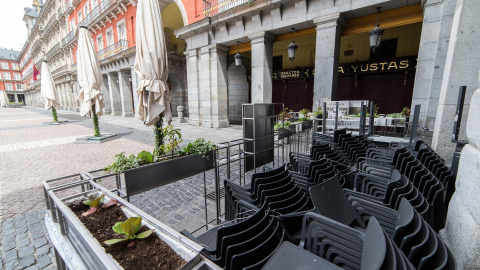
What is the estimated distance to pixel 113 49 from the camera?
21.3 metres

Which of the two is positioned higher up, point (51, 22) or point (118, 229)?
point (51, 22)

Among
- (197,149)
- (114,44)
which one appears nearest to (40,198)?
(197,149)

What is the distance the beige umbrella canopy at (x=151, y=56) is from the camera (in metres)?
5.21

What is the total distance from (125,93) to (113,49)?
14.7 ft

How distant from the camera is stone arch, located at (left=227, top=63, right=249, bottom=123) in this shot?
16812 mm

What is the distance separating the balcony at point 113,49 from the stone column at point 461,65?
22.3 meters

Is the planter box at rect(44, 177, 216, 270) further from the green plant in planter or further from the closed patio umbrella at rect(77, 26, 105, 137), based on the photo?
the closed patio umbrella at rect(77, 26, 105, 137)

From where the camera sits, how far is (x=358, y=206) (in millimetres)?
2588

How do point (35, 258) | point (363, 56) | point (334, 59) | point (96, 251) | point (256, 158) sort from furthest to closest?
1. point (363, 56)
2. point (334, 59)
3. point (256, 158)
4. point (35, 258)
5. point (96, 251)

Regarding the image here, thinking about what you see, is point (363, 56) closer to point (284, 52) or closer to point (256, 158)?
point (284, 52)

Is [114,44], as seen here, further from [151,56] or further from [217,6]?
[151,56]

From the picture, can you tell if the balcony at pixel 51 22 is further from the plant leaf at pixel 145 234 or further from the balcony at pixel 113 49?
the plant leaf at pixel 145 234

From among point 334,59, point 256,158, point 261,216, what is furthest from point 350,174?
point 334,59

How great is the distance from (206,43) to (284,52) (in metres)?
5.99
